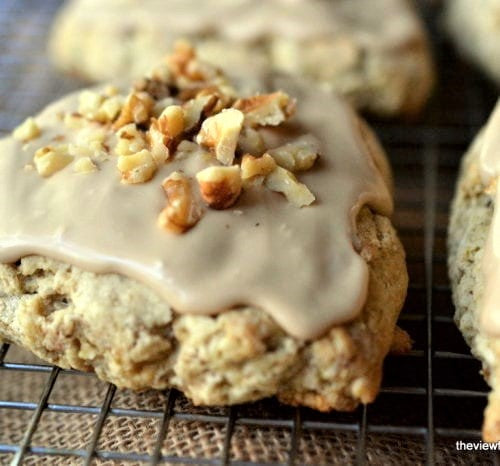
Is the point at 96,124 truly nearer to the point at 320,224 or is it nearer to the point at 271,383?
the point at 320,224

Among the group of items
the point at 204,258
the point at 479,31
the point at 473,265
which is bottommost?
the point at 479,31

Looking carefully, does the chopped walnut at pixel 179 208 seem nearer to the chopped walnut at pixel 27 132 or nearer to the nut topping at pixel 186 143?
the nut topping at pixel 186 143

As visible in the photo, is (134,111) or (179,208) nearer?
(179,208)

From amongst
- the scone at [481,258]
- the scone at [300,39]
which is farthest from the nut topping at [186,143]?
the scone at [300,39]

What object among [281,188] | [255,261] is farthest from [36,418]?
[281,188]

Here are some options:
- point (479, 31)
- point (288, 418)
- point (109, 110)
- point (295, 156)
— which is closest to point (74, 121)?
point (109, 110)

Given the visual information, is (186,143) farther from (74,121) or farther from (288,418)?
(288,418)

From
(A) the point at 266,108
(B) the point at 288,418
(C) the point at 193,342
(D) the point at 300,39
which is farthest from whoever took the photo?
(D) the point at 300,39
